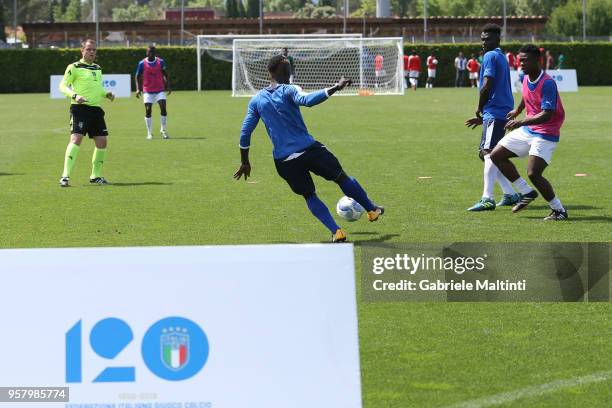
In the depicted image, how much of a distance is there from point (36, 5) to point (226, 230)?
135319 mm

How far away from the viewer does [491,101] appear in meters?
13.1

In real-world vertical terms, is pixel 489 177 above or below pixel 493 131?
below

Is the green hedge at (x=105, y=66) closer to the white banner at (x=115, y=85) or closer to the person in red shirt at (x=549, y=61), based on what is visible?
the white banner at (x=115, y=85)

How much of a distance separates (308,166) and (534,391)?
16.0 ft

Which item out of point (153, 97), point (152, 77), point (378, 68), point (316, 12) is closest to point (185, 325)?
point (152, 77)


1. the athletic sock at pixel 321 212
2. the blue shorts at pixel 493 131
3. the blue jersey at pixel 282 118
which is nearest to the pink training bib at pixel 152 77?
the blue shorts at pixel 493 131

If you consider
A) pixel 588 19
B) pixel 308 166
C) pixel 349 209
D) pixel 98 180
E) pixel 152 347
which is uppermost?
pixel 588 19

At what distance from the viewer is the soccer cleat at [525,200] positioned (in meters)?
12.9

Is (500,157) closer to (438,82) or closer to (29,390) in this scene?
(29,390)

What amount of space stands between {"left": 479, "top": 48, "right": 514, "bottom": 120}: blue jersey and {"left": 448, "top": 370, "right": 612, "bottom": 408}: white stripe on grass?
A: 7007 mm

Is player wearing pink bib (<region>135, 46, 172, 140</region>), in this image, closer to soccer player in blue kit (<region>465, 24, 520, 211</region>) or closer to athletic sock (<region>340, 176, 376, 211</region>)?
soccer player in blue kit (<region>465, 24, 520, 211</region>)

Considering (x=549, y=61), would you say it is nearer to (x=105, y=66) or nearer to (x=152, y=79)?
(x=105, y=66)

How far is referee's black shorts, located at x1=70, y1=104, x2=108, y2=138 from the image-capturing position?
16.2 metres

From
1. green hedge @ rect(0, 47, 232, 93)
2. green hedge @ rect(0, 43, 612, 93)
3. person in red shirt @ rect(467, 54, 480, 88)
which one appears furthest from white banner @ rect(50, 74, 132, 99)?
person in red shirt @ rect(467, 54, 480, 88)
